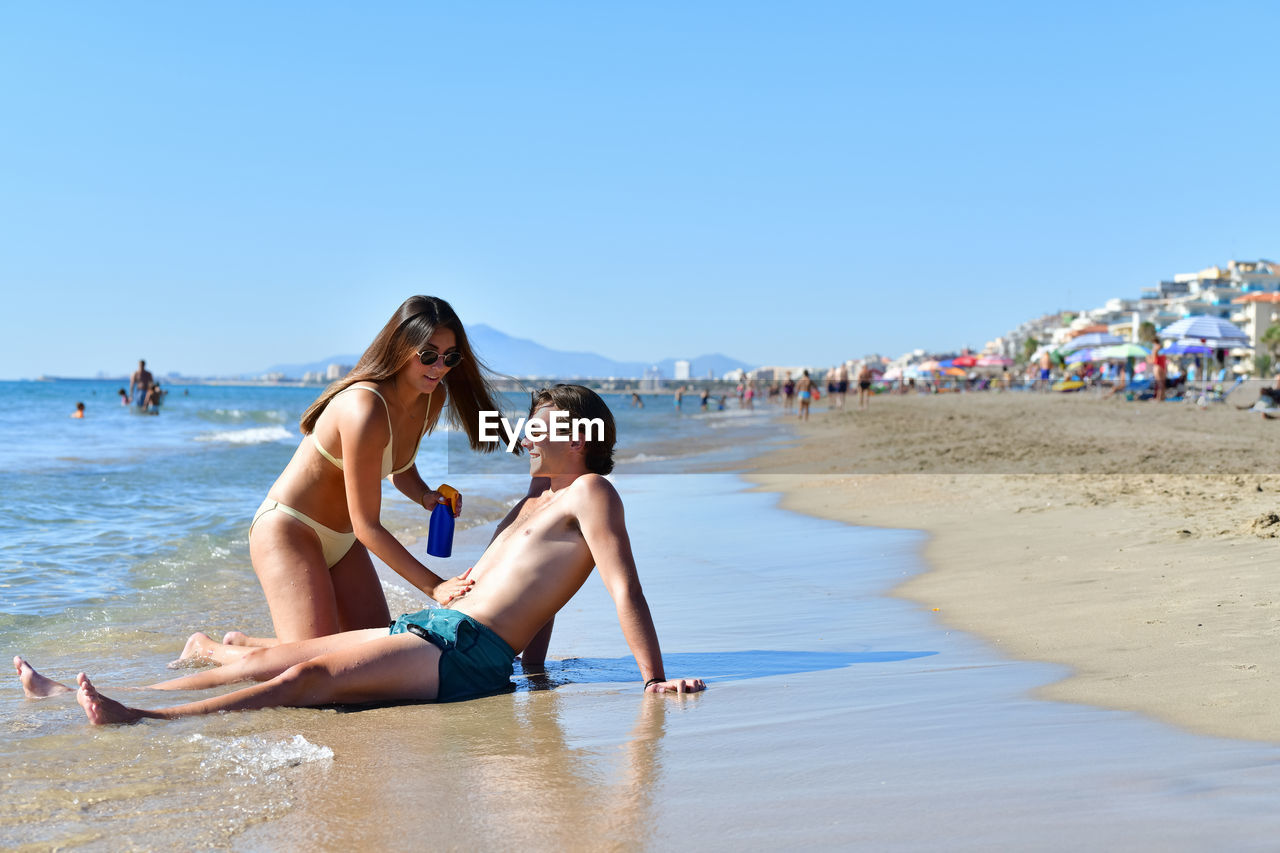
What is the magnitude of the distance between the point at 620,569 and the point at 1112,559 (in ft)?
10.2

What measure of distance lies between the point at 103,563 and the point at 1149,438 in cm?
1406

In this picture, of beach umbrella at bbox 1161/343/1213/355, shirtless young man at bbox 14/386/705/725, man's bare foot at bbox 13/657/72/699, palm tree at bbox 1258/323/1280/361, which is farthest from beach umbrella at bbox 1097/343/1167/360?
man's bare foot at bbox 13/657/72/699

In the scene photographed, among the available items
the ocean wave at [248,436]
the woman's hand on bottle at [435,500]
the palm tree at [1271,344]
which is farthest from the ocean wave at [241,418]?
the palm tree at [1271,344]

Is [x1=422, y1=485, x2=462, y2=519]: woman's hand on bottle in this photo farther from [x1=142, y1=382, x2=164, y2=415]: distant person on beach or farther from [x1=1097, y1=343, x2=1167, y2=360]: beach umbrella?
[x1=1097, y1=343, x2=1167, y2=360]: beach umbrella

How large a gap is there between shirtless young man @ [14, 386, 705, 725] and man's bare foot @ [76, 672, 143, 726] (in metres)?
0.40

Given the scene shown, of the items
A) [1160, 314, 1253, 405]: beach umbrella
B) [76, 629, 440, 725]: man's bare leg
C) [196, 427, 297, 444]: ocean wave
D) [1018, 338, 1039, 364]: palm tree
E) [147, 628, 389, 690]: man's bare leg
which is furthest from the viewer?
[1018, 338, 1039, 364]: palm tree

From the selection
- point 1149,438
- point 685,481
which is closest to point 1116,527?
point 685,481

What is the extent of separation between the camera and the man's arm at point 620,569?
346 cm

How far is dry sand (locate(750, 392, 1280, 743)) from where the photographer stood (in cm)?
327

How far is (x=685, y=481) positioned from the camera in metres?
13.5

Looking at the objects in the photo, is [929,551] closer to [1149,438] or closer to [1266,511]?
[1266,511]

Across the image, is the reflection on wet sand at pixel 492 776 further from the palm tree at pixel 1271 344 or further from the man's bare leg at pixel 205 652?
the palm tree at pixel 1271 344

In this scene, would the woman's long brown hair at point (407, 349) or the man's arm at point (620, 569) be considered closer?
the man's arm at point (620, 569)

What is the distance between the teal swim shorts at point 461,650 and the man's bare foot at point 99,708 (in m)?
0.80
